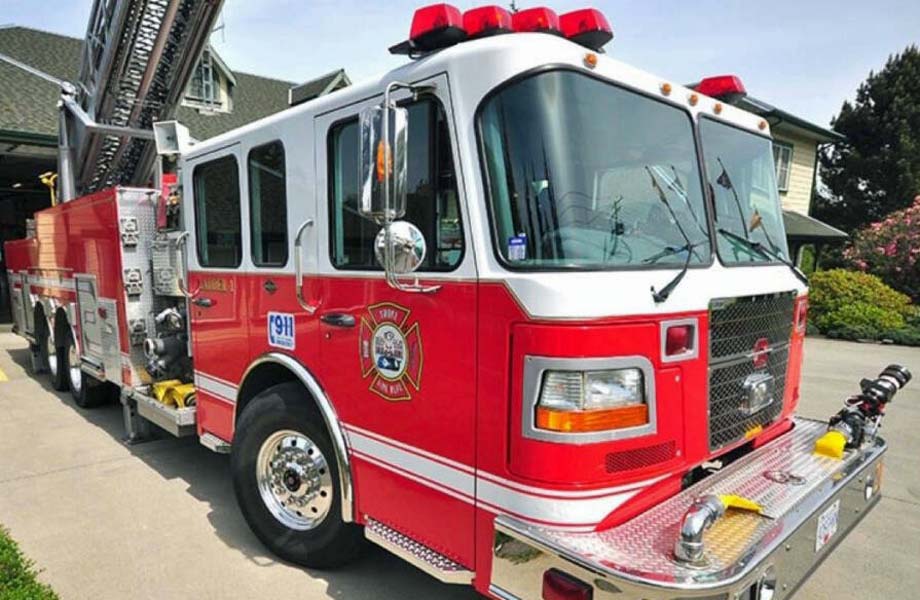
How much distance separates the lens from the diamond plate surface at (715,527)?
187cm

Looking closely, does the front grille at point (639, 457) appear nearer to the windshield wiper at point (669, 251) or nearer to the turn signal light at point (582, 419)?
the turn signal light at point (582, 419)

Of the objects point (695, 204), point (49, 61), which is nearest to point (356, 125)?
point (695, 204)

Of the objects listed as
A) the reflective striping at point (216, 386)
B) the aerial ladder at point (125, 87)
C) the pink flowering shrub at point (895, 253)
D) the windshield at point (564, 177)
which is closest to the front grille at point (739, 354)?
the windshield at point (564, 177)

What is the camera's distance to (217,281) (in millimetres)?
3822

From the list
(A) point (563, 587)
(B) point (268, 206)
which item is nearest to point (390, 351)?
(A) point (563, 587)

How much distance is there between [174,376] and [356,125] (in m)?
3.17

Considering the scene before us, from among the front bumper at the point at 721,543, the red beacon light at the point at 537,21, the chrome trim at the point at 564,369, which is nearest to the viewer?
the front bumper at the point at 721,543

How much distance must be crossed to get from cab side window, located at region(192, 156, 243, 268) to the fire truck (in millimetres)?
162

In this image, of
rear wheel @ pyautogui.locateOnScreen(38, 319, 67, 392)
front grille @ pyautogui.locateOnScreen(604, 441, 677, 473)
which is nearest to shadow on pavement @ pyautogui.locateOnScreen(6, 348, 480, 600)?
rear wheel @ pyautogui.locateOnScreen(38, 319, 67, 392)

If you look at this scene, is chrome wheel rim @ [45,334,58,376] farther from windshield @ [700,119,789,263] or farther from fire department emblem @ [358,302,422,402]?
windshield @ [700,119,789,263]

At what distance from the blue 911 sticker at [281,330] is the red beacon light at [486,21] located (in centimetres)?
167

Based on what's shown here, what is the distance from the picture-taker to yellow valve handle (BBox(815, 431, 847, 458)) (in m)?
2.80

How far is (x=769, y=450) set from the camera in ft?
9.44

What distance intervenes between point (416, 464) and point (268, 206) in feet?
5.56
